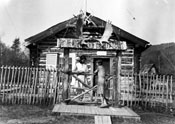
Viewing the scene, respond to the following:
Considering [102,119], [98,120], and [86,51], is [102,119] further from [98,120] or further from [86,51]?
[86,51]

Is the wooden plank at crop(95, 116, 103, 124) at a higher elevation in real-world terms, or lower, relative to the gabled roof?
lower

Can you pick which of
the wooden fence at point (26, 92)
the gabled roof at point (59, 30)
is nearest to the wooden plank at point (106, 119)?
the wooden fence at point (26, 92)

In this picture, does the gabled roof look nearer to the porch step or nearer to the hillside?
the porch step

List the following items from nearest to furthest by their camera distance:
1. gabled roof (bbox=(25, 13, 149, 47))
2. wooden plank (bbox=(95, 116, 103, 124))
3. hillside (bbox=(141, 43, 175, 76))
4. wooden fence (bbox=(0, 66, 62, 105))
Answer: wooden plank (bbox=(95, 116, 103, 124)) → wooden fence (bbox=(0, 66, 62, 105)) → gabled roof (bbox=(25, 13, 149, 47)) → hillside (bbox=(141, 43, 175, 76))

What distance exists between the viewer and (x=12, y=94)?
8.59m

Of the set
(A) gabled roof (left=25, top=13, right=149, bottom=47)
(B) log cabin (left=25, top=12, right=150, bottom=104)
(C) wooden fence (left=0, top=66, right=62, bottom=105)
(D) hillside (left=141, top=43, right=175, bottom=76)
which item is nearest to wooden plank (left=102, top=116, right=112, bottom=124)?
(C) wooden fence (left=0, top=66, right=62, bottom=105)

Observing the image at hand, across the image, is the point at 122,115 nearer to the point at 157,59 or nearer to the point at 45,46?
the point at 45,46

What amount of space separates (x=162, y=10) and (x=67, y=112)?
46535 millimetres

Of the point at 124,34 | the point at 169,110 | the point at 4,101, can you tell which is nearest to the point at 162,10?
the point at 124,34

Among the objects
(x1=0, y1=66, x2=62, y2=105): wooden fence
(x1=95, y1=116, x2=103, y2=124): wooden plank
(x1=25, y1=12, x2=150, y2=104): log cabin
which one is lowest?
(x1=95, y1=116, x2=103, y2=124): wooden plank

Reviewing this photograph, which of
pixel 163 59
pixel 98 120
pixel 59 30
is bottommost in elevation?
pixel 98 120

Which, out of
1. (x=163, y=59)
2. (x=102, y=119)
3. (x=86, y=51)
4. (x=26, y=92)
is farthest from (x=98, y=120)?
(x=163, y=59)

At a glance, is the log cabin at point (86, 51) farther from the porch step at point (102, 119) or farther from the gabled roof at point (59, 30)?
the porch step at point (102, 119)

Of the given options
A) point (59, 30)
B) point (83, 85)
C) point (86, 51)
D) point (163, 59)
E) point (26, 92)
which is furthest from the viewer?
point (163, 59)
